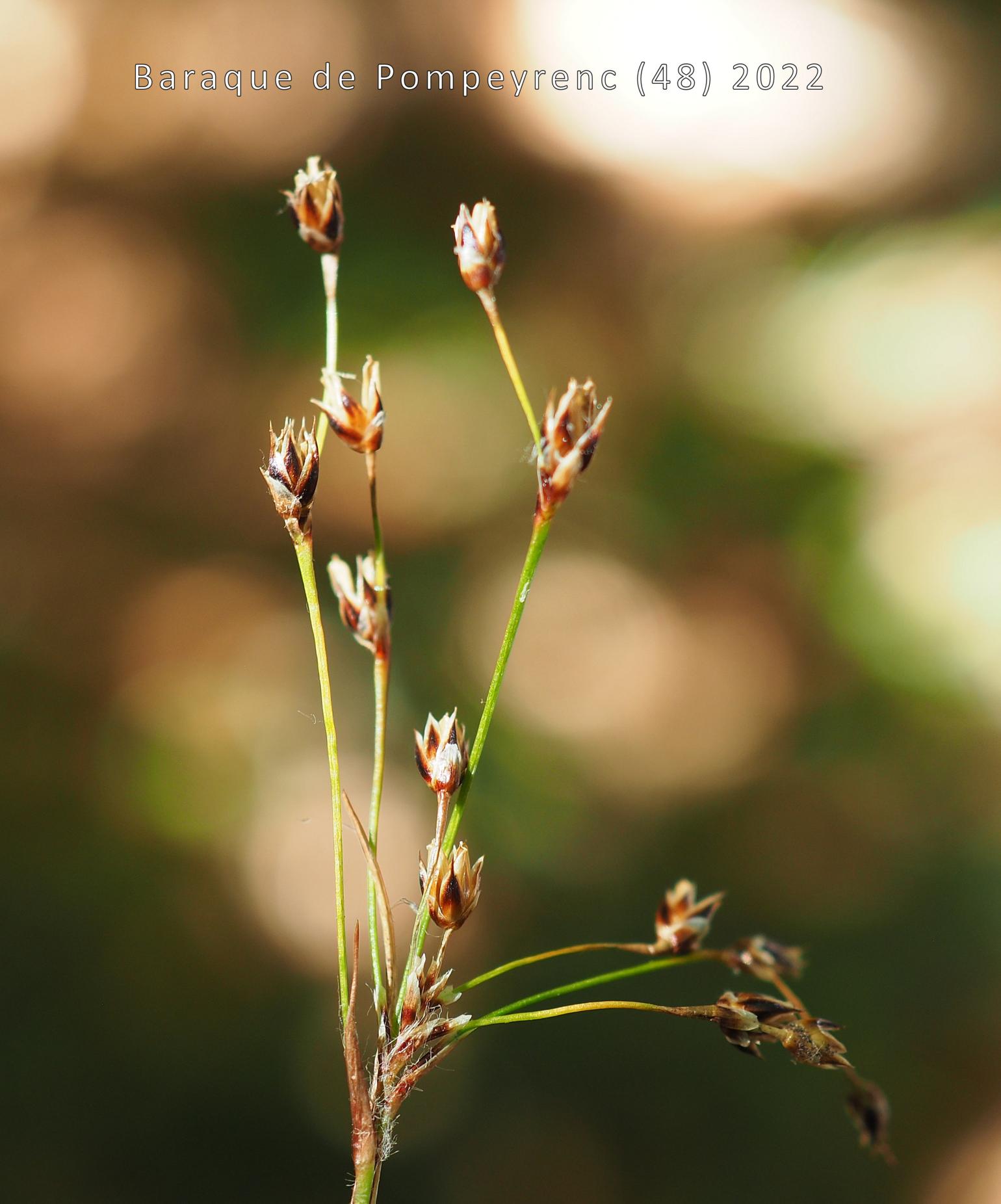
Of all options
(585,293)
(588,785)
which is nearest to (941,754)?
(588,785)

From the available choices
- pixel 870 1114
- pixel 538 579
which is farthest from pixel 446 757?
pixel 538 579

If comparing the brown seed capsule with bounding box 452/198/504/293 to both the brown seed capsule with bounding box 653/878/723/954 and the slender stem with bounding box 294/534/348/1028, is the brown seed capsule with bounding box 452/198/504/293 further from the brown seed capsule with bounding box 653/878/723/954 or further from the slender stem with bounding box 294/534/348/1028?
the brown seed capsule with bounding box 653/878/723/954

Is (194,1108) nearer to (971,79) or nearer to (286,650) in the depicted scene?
(286,650)

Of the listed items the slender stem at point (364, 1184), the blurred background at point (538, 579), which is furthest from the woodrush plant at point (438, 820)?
the blurred background at point (538, 579)

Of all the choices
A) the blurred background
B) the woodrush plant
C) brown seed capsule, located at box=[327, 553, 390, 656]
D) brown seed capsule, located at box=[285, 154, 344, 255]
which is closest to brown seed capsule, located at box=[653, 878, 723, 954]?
the woodrush plant

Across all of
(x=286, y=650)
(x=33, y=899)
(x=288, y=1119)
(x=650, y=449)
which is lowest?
(x=288, y=1119)

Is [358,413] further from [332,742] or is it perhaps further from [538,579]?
[538,579]
